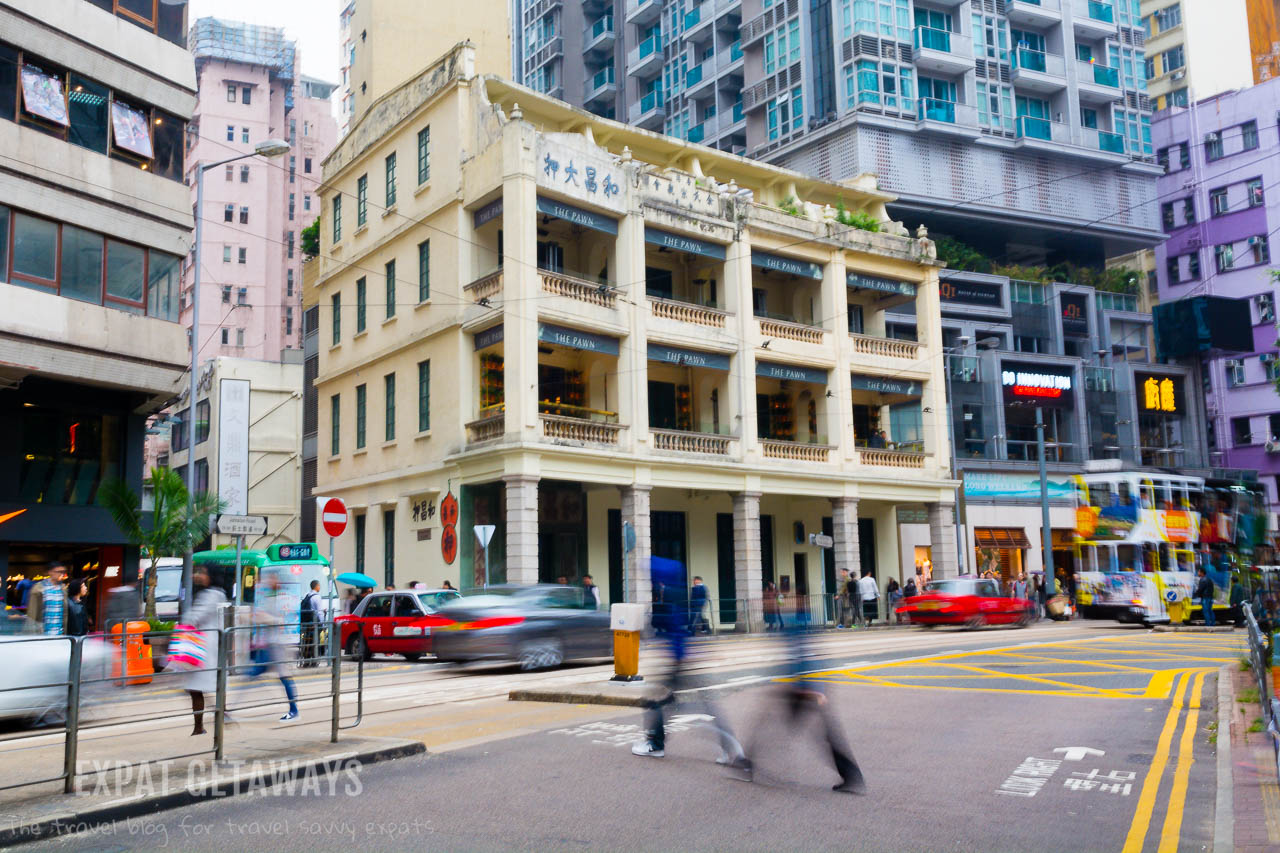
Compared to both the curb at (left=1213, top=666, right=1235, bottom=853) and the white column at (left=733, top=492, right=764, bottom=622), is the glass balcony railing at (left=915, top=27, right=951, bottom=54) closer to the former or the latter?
the white column at (left=733, top=492, right=764, bottom=622)

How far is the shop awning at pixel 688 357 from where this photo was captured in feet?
103

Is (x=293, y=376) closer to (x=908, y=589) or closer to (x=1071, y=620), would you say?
(x=908, y=589)

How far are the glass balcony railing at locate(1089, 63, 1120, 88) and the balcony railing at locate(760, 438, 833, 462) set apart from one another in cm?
3874

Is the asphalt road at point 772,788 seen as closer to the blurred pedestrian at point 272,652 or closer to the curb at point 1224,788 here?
the curb at point 1224,788

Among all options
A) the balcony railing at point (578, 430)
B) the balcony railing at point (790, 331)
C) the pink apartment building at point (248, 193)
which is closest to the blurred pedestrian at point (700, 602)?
the balcony railing at point (578, 430)

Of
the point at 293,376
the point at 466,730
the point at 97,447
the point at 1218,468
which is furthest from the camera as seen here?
the point at 1218,468

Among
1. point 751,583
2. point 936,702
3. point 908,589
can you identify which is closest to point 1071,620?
point 908,589

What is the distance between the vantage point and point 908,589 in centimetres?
3500

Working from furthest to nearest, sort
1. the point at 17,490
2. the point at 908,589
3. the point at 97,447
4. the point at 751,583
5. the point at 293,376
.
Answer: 1. the point at 293,376
2. the point at 908,589
3. the point at 751,583
4. the point at 97,447
5. the point at 17,490

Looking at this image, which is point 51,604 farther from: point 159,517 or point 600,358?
point 600,358

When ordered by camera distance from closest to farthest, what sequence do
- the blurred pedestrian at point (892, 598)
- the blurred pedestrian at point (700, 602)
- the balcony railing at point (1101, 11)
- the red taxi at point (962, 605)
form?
the blurred pedestrian at point (700, 602) < the red taxi at point (962, 605) < the blurred pedestrian at point (892, 598) < the balcony railing at point (1101, 11)

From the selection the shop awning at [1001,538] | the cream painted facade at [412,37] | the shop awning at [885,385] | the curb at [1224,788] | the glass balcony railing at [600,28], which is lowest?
the curb at [1224,788]

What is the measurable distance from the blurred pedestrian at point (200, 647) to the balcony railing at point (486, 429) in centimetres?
1702

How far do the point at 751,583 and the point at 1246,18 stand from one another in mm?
64255
